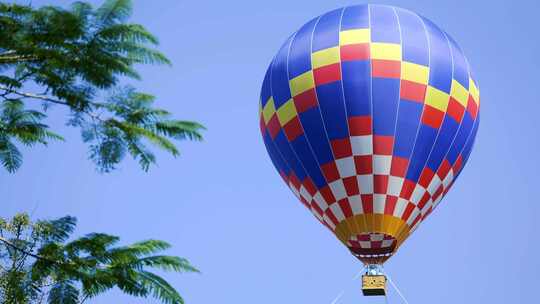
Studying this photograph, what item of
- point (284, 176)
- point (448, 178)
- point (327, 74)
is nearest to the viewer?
point (327, 74)

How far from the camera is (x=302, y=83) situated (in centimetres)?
2395

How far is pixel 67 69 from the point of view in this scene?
610 centimetres

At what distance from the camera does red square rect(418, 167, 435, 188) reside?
23.3 m

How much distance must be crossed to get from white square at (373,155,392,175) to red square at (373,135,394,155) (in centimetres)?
12

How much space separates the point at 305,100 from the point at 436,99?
3454mm

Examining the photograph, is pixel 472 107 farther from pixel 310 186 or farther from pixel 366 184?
pixel 310 186

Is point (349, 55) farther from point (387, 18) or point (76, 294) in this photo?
point (76, 294)

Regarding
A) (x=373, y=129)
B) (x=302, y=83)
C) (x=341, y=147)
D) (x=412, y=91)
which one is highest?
(x=302, y=83)

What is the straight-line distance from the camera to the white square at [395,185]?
23.2 metres

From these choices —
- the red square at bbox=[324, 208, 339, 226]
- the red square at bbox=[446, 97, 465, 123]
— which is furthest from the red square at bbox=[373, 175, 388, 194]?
the red square at bbox=[446, 97, 465, 123]

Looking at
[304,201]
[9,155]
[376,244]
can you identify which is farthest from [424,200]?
[9,155]

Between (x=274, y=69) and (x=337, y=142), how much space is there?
11.4ft

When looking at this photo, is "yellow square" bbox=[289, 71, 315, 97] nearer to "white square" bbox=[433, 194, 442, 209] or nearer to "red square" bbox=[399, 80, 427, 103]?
"red square" bbox=[399, 80, 427, 103]

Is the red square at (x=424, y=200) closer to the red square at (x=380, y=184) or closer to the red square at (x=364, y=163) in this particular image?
the red square at (x=380, y=184)
